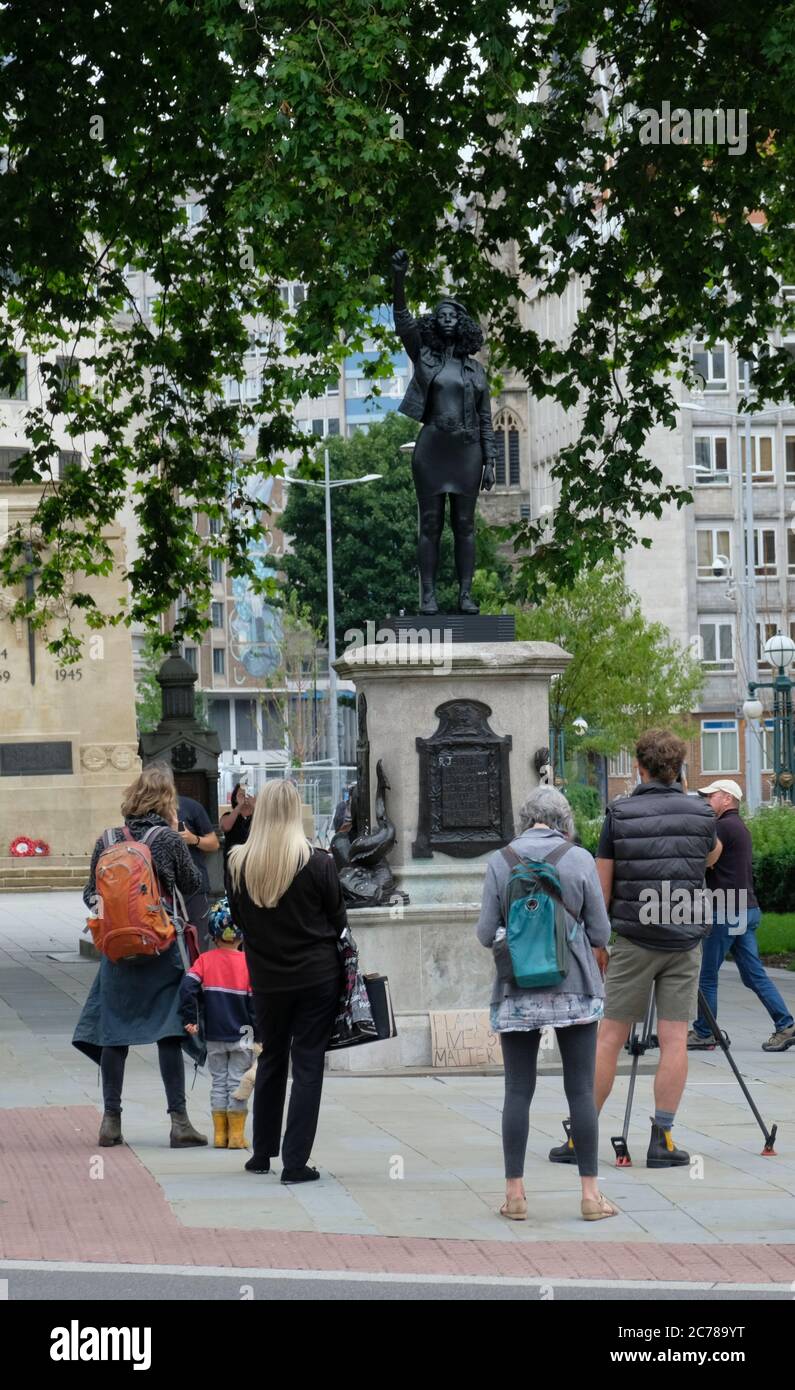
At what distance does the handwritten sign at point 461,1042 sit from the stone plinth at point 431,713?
769 mm

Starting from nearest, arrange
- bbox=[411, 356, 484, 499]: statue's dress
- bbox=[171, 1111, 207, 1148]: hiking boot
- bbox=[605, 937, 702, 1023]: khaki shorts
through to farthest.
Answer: bbox=[605, 937, 702, 1023]: khaki shorts → bbox=[171, 1111, 207, 1148]: hiking boot → bbox=[411, 356, 484, 499]: statue's dress

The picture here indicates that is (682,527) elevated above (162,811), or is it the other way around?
(682,527)

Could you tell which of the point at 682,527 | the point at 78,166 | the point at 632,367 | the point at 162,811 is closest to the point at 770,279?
the point at 632,367

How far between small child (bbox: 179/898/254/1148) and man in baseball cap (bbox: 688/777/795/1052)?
15.0 ft

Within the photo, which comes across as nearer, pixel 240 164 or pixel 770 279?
pixel 240 164

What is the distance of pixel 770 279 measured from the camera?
22750mm

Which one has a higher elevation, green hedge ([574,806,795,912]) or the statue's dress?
the statue's dress

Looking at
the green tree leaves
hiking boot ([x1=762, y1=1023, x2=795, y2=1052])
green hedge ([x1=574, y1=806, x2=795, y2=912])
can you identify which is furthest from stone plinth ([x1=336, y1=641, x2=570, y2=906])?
the green tree leaves

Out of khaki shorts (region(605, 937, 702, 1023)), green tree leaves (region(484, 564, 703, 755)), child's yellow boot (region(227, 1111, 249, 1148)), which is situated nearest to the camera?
khaki shorts (region(605, 937, 702, 1023))

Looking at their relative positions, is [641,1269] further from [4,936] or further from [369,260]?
[4,936]

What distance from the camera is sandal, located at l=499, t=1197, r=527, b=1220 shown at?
29.1 ft

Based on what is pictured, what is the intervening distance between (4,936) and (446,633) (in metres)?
14.2

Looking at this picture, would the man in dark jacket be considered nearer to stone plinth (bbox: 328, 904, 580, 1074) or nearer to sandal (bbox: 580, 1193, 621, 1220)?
sandal (bbox: 580, 1193, 621, 1220)

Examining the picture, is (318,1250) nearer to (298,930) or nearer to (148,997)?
(298,930)
